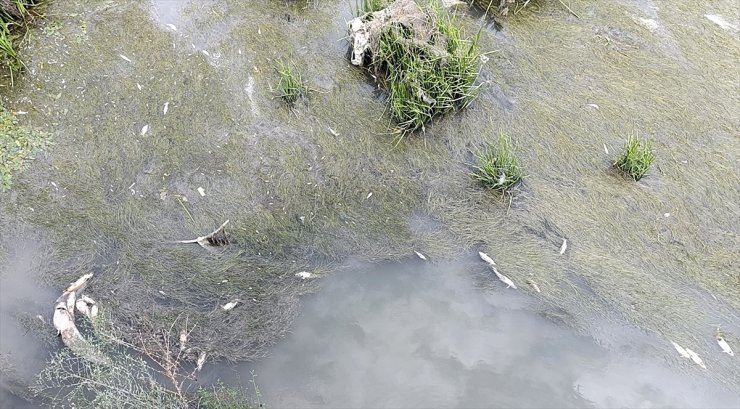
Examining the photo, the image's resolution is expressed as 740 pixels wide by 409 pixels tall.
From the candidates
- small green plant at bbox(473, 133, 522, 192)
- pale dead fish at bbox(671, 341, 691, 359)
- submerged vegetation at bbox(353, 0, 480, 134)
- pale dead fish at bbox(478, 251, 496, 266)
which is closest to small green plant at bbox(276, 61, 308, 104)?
submerged vegetation at bbox(353, 0, 480, 134)

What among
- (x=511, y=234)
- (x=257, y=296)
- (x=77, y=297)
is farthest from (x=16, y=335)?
(x=511, y=234)

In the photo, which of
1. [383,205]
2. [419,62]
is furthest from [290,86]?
[383,205]

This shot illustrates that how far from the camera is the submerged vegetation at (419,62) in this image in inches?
141

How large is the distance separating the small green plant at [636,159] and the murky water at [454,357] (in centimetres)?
98

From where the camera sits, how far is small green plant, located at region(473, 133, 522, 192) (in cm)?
329

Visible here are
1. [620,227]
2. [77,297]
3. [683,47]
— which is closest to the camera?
[77,297]

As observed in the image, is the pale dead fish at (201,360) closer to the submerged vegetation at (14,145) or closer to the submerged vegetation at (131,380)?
the submerged vegetation at (131,380)

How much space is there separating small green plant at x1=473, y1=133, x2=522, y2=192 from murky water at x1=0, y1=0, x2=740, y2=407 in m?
0.11

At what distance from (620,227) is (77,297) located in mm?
3031

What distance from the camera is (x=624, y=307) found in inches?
116

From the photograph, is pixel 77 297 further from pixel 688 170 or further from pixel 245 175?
pixel 688 170

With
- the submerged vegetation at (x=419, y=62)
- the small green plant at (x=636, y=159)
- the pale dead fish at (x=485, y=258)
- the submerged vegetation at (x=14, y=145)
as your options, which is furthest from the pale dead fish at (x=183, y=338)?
the small green plant at (x=636, y=159)

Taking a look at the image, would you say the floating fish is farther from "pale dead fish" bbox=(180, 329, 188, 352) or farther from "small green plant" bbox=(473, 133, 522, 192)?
"small green plant" bbox=(473, 133, 522, 192)

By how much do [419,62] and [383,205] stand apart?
1.04 meters
